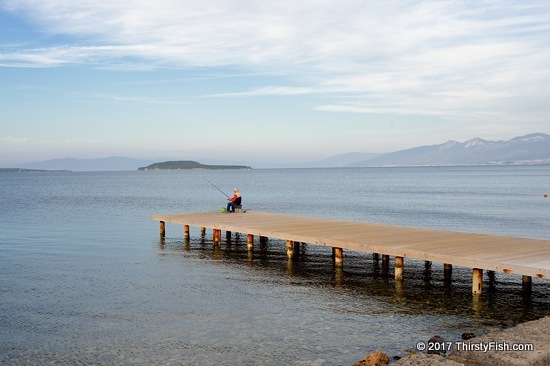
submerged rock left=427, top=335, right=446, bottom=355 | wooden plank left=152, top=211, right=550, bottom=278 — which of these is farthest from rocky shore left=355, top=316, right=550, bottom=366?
wooden plank left=152, top=211, right=550, bottom=278

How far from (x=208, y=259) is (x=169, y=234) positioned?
26.3ft

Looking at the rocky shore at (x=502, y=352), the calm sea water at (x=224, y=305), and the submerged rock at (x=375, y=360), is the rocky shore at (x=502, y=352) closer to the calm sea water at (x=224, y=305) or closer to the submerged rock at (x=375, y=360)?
the submerged rock at (x=375, y=360)

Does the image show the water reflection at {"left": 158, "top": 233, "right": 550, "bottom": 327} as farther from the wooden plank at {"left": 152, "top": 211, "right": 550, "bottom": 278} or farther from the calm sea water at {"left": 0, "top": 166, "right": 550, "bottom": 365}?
the wooden plank at {"left": 152, "top": 211, "right": 550, "bottom": 278}

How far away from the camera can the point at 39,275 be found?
1744 centimetres

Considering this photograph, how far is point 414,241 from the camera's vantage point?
53.5 feet

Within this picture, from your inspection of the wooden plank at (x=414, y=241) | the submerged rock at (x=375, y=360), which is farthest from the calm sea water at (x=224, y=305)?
the wooden plank at (x=414, y=241)

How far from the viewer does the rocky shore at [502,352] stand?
7.48m

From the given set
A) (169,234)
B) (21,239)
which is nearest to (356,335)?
(169,234)

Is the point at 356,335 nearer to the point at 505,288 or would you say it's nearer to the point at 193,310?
the point at 193,310

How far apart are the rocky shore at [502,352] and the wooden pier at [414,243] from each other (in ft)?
12.1

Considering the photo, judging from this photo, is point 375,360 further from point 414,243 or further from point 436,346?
point 414,243

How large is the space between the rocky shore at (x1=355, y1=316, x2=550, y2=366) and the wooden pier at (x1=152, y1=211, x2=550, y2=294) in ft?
12.1

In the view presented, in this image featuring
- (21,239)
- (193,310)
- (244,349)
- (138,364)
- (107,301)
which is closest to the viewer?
(138,364)

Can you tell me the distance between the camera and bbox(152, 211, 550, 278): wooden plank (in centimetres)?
1300
